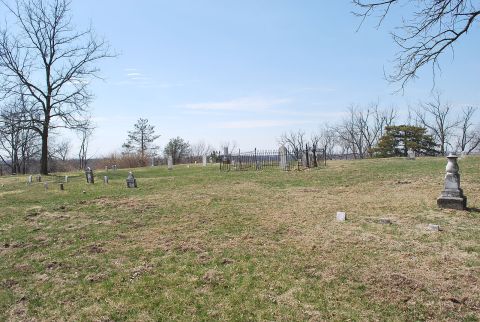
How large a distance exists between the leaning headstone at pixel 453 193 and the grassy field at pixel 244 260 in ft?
0.89

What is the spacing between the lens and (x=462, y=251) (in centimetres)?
665

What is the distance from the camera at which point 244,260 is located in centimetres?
679

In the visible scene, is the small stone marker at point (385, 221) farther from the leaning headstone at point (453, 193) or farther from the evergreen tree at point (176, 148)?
the evergreen tree at point (176, 148)

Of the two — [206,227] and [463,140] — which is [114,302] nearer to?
[206,227]

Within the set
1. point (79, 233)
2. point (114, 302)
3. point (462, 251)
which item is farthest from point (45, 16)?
point (462, 251)

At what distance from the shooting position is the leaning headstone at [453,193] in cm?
962

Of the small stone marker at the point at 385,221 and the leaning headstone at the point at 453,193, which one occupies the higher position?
the leaning headstone at the point at 453,193

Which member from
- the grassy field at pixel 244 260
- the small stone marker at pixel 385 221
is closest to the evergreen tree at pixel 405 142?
the grassy field at pixel 244 260

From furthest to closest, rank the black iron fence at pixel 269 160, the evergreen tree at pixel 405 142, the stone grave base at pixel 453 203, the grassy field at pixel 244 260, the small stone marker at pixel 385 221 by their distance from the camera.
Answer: the evergreen tree at pixel 405 142, the black iron fence at pixel 269 160, the stone grave base at pixel 453 203, the small stone marker at pixel 385 221, the grassy field at pixel 244 260

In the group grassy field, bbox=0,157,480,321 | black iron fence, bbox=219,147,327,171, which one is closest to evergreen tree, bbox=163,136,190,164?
black iron fence, bbox=219,147,327,171

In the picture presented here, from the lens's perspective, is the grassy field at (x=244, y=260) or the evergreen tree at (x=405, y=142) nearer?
the grassy field at (x=244, y=260)

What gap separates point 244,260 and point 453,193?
6306mm

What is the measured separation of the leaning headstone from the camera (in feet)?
31.6

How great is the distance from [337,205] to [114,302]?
7.44 meters
